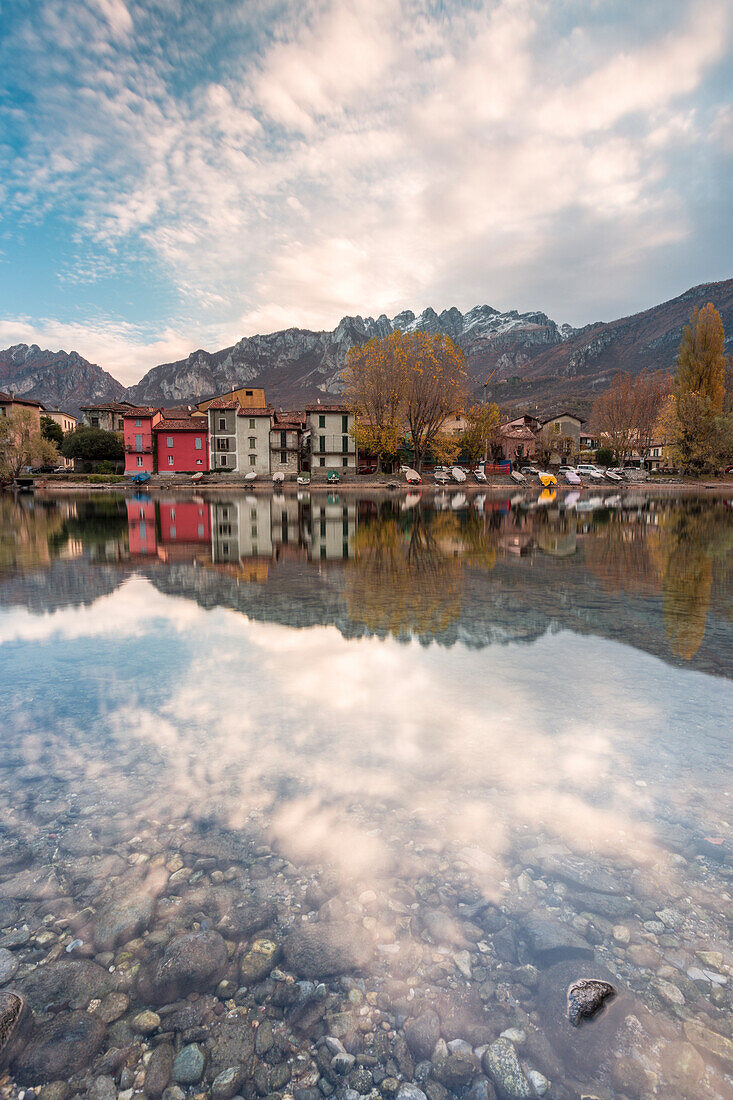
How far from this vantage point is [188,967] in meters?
2.95

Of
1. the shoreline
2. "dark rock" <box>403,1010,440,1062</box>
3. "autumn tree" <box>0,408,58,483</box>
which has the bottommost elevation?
"dark rock" <box>403,1010,440,1062</box>

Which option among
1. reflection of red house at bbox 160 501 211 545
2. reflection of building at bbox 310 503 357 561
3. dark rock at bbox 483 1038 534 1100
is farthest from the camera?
reflection of red house at bbox 160 501 211 545

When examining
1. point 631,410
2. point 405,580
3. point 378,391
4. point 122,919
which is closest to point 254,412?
point 378,391

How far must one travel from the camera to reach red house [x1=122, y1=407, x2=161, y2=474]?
7793 centimetres

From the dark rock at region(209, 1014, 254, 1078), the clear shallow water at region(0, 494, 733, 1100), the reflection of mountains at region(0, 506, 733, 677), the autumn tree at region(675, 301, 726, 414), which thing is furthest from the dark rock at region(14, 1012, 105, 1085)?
the autumn tree at region(675, 301, 726, 414)

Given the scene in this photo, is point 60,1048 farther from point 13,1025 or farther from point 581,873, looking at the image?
point 581,873

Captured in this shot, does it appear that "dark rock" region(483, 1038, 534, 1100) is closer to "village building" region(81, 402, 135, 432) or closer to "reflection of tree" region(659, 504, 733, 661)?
"reflection of tree" region(659, 504, 733, 661)

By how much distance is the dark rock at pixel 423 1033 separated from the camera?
98.1 inches

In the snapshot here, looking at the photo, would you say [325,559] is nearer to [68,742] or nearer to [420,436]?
[68,742]

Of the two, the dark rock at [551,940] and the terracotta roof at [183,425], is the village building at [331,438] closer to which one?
the terracotta roof at [183,425]

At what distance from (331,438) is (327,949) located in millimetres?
77444

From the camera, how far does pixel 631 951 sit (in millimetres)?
3049

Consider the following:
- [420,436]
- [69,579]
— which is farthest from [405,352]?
[69,579]

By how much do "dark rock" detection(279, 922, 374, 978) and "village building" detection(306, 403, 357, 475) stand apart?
7530 cm
